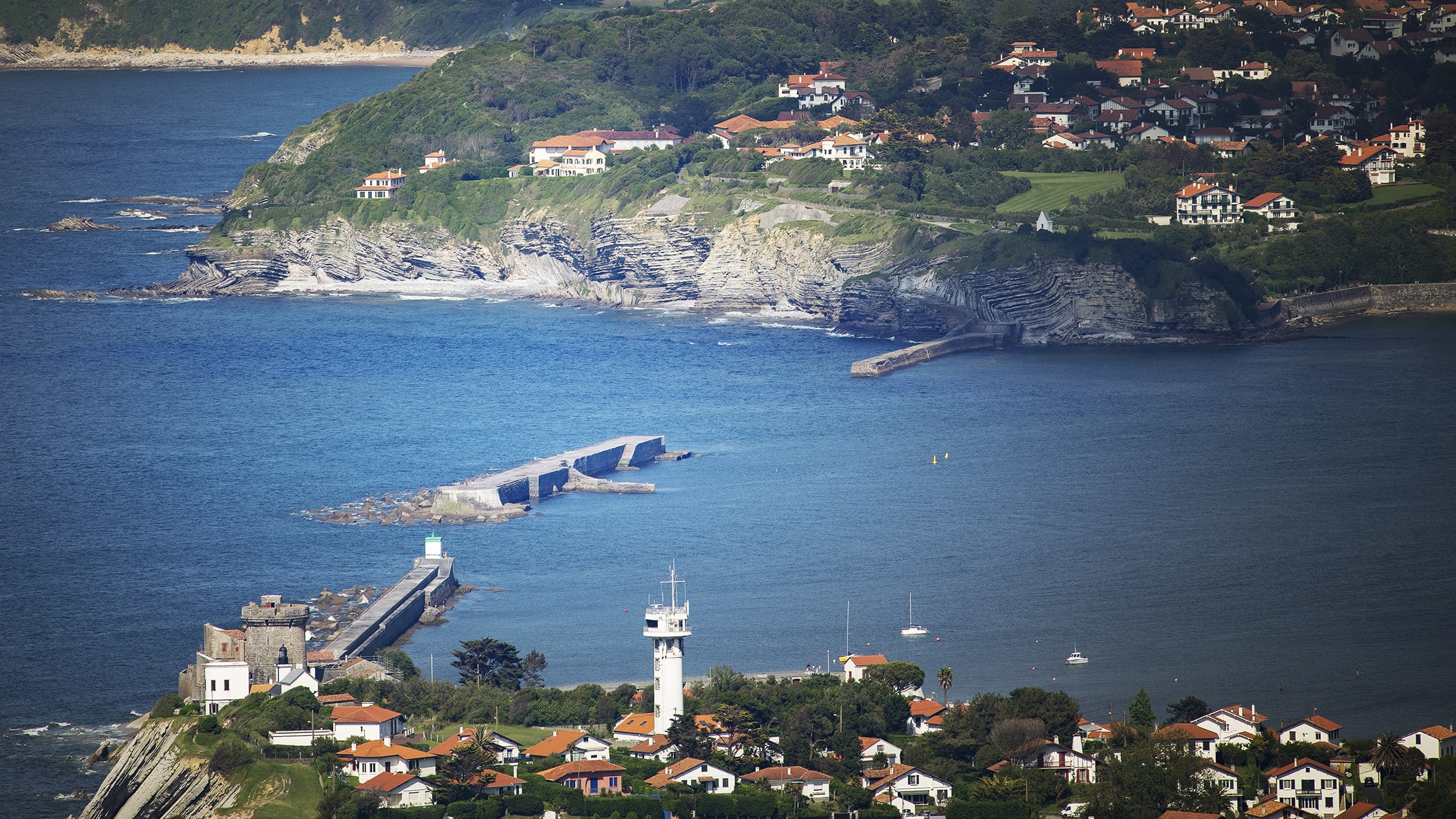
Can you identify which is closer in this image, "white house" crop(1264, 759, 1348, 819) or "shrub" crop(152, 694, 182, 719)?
"white house" crop(1264, 759, 1348, 819)

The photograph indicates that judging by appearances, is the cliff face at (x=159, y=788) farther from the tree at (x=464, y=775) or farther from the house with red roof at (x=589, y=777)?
the house with red roof at (x=589, y=777)

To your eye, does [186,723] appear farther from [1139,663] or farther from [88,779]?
[1139,663]

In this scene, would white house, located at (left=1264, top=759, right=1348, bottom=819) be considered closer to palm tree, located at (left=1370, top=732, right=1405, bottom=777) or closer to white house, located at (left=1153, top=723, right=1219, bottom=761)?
palm tree, located at (left=1370, top=732, right=1405, bottom=777)

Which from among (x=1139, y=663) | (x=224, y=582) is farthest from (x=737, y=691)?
(x=224, y=582)

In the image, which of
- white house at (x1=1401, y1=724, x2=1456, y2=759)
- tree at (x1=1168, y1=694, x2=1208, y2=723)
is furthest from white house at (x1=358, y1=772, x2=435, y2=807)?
white house at (x1=1401, y1=724, x2=1456, y2=759)

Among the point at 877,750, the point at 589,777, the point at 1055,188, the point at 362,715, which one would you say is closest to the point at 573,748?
the point at 589,777

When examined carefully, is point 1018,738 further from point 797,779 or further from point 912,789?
point 797,779
